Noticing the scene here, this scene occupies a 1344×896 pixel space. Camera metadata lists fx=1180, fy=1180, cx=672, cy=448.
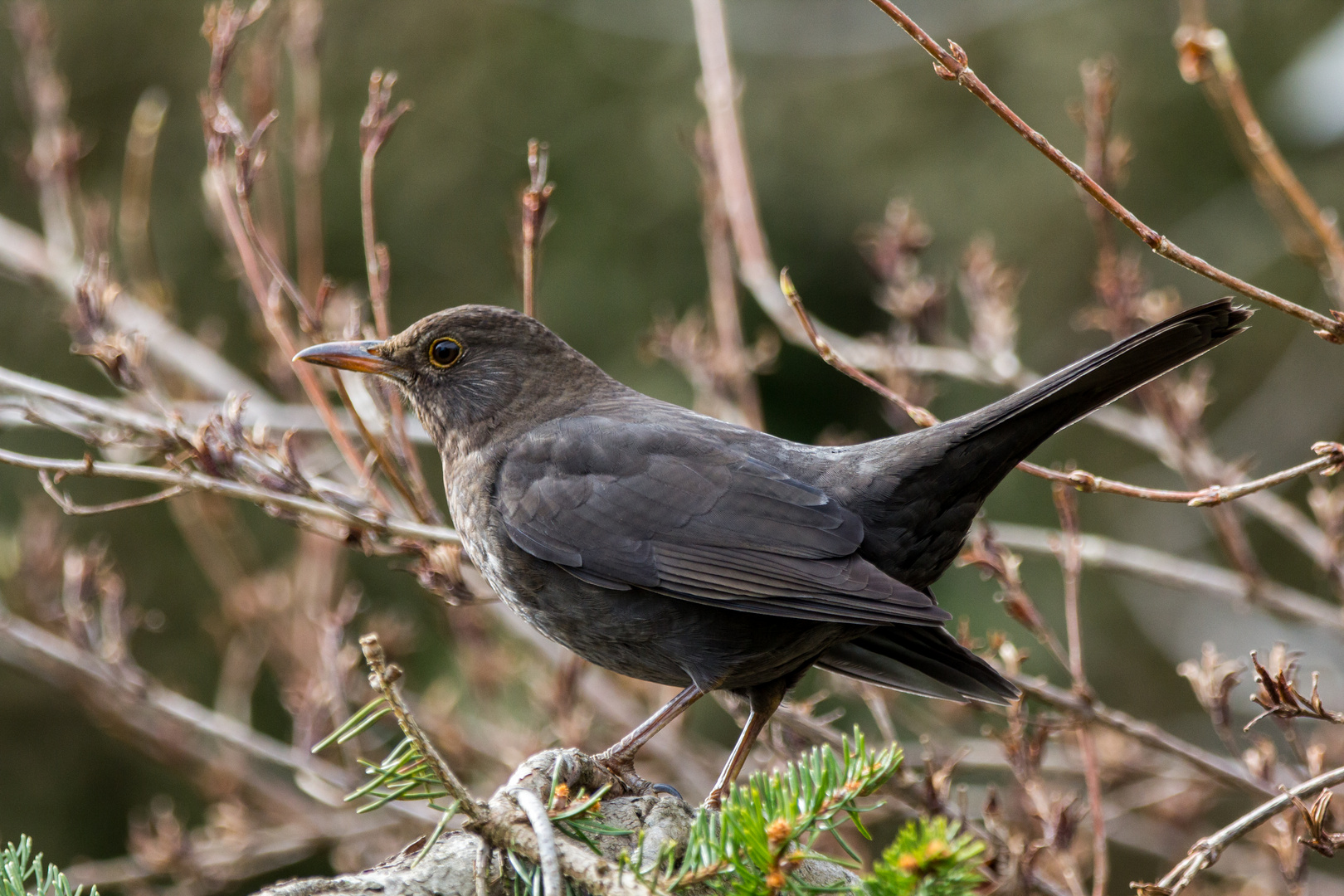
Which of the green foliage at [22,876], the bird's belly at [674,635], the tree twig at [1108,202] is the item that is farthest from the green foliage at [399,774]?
the tree twig at [1108,202]

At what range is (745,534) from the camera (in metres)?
2.73

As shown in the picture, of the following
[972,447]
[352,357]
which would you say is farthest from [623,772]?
[352,357]

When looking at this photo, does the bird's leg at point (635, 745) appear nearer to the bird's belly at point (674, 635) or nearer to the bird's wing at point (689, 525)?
the bird's belly at point (674, 635)

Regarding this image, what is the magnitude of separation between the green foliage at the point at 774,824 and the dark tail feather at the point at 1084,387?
104cm

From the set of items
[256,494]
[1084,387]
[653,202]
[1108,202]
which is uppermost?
[653,202]

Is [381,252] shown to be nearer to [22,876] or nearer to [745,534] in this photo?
[745,534]

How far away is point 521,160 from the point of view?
6.86m

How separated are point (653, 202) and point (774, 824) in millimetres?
5597

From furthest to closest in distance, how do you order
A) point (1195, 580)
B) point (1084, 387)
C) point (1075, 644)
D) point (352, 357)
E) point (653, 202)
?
point (653, 202) → point (1195, 580) → point (352, 357) → point (1075, 644) → point (1084, 387)

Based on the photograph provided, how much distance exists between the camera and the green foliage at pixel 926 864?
1.46m

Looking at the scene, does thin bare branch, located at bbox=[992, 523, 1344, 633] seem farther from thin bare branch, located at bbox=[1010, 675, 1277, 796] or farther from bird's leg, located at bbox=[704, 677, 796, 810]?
bird's leg, located at bbox=[704, 677, 796, 810]

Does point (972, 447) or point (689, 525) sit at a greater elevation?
point (972, 447)

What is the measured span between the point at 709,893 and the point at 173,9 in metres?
6.97

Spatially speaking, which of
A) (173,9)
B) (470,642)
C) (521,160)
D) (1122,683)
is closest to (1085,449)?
(1122,683)
